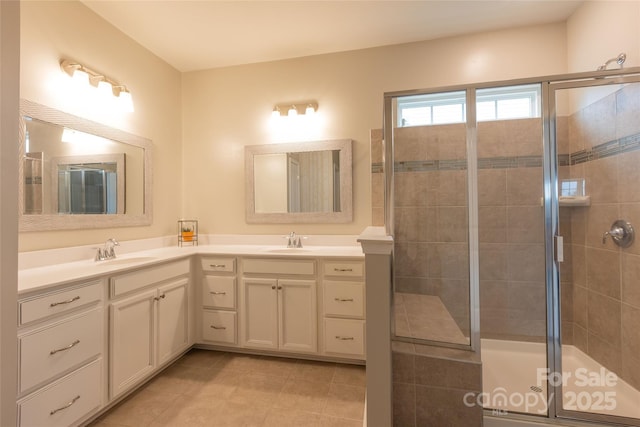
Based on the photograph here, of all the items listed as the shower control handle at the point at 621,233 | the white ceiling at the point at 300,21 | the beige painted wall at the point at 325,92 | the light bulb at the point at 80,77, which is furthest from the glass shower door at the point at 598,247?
the light bulb at the point at 80,77

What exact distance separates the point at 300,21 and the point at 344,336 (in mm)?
2478

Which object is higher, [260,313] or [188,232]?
[188,232]

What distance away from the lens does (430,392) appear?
4.49 feet

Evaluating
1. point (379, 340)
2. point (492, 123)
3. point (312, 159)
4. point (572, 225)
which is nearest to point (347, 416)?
point (379, 340)

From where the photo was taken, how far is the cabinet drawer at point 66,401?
123 centimetres

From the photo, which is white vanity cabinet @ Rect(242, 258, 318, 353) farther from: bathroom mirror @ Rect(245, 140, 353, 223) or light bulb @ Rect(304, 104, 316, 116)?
light bulb @ Rect(304, 104, 316, 116)

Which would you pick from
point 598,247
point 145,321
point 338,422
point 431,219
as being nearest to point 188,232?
point 145,321

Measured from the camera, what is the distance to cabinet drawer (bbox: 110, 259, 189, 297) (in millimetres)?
1647

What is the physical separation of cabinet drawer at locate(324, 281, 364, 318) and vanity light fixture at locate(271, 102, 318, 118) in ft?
5.15

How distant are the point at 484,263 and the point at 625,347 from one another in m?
0.82

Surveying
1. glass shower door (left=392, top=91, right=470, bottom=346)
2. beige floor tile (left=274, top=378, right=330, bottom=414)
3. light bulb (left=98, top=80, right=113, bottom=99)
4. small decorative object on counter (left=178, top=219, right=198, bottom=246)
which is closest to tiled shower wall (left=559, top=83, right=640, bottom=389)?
glass shower door (left=392, top=91, right=470, bottom=346)

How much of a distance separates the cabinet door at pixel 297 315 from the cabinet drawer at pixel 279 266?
8 centimetres

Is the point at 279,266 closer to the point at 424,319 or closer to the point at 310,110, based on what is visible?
the point at 424,319

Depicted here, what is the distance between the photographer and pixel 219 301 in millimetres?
2303
